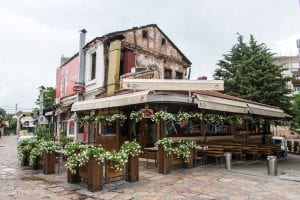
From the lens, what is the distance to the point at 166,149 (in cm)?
927

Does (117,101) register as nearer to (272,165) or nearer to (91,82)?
(272,165)

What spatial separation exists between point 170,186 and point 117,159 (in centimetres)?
160

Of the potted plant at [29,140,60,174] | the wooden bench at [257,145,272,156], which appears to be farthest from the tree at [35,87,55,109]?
the wooden bench at [257,145,272,156]

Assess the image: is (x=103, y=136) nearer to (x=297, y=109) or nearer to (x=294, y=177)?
(x=294, y=177)

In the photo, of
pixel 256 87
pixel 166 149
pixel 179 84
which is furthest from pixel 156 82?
pixel 256 87

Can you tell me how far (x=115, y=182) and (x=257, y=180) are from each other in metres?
4.17

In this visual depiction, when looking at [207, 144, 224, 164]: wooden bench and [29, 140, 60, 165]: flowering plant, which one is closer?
[29, 140, 60, 165]: flowering plant

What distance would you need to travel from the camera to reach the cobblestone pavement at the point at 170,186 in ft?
21.8

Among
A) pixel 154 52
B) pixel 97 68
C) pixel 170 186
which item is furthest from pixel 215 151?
pixel 154 52

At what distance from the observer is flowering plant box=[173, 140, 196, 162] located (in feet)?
31.7

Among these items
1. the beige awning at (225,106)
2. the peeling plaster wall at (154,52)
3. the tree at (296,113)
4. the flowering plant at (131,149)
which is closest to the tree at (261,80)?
the tree at (296,113)

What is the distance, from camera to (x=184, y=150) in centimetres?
983

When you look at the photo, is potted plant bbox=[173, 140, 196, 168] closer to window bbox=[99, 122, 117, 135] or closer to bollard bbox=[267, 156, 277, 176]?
bollard bbox=[267, 156, 277, 176]

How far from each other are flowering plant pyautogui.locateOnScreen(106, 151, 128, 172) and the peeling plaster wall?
30.7 feet
